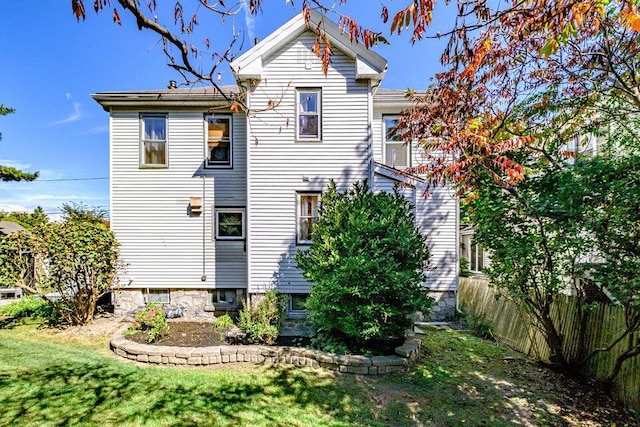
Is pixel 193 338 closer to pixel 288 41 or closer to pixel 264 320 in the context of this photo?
pixel 264 320

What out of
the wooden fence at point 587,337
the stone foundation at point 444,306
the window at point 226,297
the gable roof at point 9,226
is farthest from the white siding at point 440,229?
the gable roof at point 9,226

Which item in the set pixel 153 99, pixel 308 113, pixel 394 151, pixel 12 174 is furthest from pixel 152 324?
pixel 12 174

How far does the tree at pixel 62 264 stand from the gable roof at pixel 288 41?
19.6 feet

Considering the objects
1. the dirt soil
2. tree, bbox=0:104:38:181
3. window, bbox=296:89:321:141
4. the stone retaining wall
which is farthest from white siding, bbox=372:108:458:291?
tree, bbox=0:104:38:181

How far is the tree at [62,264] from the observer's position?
7637 millimetres

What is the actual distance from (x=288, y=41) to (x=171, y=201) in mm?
5804

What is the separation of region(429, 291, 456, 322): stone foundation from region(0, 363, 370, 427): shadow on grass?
5099 mm

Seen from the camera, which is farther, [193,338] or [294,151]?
[294,151]

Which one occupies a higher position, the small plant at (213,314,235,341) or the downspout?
the downspout

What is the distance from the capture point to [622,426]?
409cm

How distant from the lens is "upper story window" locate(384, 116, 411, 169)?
9.83 meters

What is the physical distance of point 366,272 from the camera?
5875 mm

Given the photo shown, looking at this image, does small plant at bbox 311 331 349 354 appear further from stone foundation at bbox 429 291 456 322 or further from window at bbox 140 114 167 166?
window at bbox 140 114 167 166

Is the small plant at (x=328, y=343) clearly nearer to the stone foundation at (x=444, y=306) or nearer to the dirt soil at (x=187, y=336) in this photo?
the dirt soil at (x=187, y=336)
